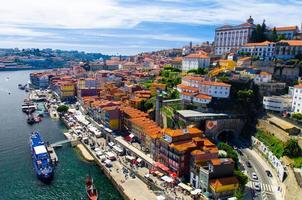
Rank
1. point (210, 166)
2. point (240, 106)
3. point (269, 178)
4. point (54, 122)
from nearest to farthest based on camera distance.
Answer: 1. point (210, 166)
2. point (269, 178)
3. point (240, 106)
4. point (54, 122)

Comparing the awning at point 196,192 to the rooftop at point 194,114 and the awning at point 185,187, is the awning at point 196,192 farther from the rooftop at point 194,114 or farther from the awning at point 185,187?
the rooftop at point 194,114

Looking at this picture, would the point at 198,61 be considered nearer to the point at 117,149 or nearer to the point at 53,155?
the point at 117,149

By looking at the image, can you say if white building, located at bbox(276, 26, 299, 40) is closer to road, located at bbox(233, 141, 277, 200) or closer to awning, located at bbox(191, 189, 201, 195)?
road, located at bbox(233, 141, 277, 200)

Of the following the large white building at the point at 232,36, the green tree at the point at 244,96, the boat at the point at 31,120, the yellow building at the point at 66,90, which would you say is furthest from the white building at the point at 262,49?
the boat at the point at 31,120

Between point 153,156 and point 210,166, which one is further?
point 153,156

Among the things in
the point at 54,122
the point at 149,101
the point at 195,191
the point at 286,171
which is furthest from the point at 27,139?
the point at 286,171

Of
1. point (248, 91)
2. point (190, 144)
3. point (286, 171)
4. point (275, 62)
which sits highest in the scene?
point (275, 62)

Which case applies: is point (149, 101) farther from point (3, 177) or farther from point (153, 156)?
point (3, 177)
